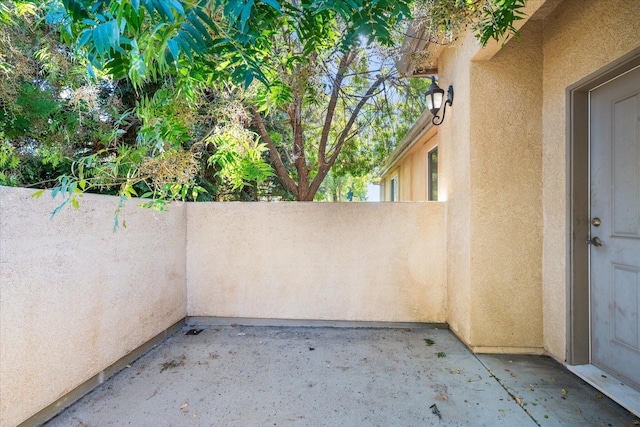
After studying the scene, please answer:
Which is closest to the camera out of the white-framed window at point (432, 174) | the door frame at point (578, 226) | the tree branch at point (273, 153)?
the door frame at point (578, 226)

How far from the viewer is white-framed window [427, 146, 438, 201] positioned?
6.22 meters

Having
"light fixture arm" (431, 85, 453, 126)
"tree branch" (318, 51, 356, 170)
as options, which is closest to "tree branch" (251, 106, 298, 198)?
"tree branch" (318, 51, 356, 170)

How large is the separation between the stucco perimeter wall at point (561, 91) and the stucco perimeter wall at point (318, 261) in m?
1.20

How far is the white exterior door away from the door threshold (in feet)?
0.18

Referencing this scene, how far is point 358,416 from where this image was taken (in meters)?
2.34

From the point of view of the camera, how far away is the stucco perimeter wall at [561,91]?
8.34ft

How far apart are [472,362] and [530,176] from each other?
6.83 feet

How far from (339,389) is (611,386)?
226 centimetres

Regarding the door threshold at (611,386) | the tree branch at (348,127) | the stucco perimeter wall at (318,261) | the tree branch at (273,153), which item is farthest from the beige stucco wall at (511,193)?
the tree branch at (273,153)

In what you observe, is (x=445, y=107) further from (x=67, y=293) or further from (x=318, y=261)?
(x=67, y=293)

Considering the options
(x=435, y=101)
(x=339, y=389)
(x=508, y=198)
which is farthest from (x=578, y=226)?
(x=339, y=389)

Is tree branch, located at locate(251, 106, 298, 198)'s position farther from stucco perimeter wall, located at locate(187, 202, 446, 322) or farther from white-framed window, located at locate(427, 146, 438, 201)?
white-framed window, located at locate(427, 146, 438, 201)

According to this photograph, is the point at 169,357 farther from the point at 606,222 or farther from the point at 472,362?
the point at 606,222

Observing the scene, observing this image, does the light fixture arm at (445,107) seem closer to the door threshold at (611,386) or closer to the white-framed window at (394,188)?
the door threshold at (611,386)
